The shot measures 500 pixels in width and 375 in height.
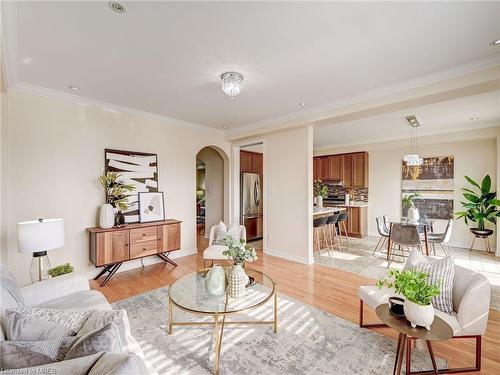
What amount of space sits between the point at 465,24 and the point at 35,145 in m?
4.64

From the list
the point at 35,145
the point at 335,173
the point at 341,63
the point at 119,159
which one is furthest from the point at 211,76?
the point at 335,173

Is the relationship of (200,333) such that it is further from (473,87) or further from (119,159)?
(473,87)

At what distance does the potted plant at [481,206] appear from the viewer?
4750 millimetres

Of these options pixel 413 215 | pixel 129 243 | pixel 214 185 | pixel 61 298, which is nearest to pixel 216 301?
pixel 61 298

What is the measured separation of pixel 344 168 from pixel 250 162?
2.83 metres

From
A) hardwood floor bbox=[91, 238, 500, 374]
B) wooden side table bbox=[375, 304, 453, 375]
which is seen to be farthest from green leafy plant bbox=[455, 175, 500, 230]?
wooden side table bbox=[375, 304, 453, 375]

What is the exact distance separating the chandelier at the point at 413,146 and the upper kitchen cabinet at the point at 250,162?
11.1ft

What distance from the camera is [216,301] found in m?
2.01

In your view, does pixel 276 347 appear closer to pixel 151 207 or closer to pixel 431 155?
pixel 151 207

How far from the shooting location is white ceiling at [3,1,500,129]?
5.70 ft

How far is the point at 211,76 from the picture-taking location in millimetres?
2725

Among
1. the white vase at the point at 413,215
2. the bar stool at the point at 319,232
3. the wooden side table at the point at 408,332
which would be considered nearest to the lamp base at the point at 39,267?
the wooden side table at the point at 408,332

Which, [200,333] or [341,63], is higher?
[341,63]

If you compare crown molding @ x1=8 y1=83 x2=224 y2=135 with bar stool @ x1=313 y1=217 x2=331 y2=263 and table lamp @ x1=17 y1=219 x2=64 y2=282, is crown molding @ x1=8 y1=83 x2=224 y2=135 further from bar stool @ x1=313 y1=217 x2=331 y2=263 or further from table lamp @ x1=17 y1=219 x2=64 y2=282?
bar stool @ x1=313 y1=217 x2=331 y2=263
